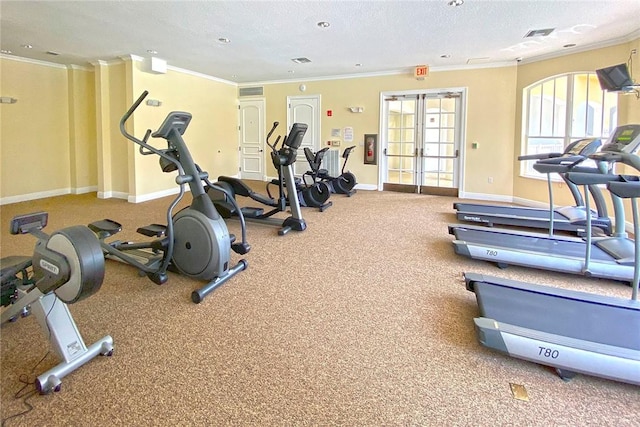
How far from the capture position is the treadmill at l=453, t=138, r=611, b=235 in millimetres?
4277

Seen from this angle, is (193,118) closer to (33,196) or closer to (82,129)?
(82,129)

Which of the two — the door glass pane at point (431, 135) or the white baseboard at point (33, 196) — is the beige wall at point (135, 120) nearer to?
the white baseboard at point (33, 196)

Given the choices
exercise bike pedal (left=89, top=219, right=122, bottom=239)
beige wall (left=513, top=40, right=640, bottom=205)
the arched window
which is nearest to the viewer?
exercise bike pedal (left=89, top=219, right=122, bottom=239)

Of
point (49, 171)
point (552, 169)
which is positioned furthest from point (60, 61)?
point (552, 169)

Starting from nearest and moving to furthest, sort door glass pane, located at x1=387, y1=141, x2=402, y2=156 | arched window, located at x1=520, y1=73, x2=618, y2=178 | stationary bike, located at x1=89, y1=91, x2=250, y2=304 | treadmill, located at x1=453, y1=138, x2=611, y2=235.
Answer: stationary bike, located at x1=89, y1=91, x2=250, y2=304 → treadmill, located at x1=453, y1=138, x2=611, y2=235 → arched window, located at x1=520, y1=73, x2=618, y2=178 → door glass pane, located at x1=387, y1=141, x2=402, y2=156

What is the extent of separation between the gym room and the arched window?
4 cm

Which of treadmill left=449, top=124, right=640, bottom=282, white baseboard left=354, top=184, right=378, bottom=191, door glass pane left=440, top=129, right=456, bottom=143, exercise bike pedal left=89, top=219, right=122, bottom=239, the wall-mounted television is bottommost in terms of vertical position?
treadmill left=449, top=124, right=640, bottom=282

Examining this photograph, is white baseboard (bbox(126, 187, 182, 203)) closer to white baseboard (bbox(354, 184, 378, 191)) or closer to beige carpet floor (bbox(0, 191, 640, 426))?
beige carpet floor (bbox(0, 191, 640, 426))

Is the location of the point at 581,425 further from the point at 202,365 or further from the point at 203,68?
the point at 203,68

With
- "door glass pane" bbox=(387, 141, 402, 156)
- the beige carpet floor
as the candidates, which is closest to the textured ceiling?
"door glass pane" bbox=(387, 141, 402, 156)

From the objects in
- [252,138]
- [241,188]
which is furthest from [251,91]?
[241,188]

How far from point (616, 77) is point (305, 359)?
14.6 feet

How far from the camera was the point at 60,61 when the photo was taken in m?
7.38

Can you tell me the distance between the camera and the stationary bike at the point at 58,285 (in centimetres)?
186
